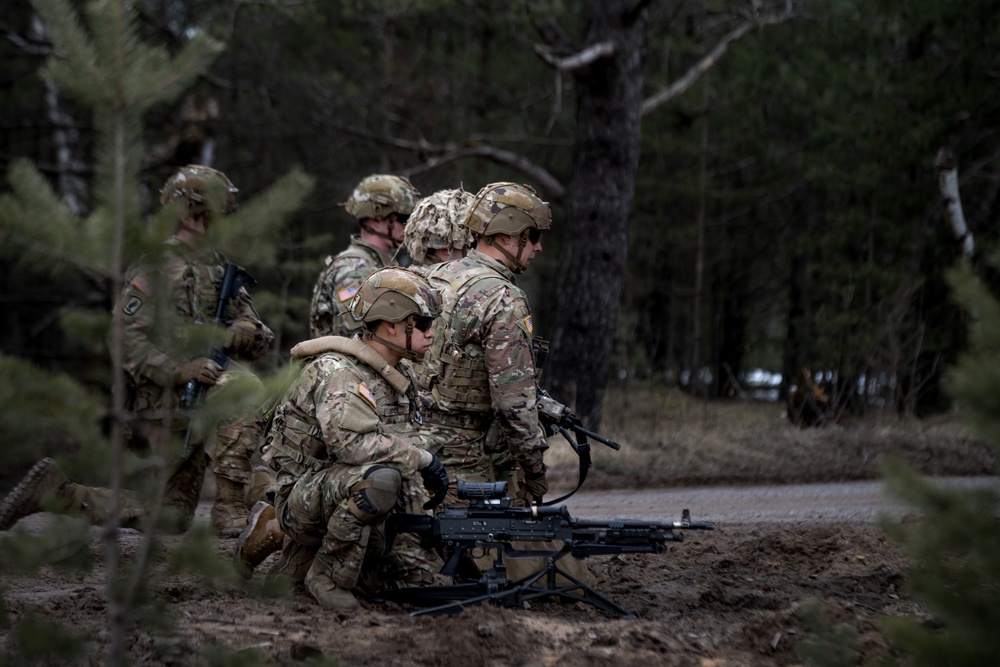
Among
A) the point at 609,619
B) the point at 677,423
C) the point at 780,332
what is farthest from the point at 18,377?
the point at 780,332

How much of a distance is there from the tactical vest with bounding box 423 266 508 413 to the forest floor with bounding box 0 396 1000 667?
1.15 meters

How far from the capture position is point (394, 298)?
5.43 meters

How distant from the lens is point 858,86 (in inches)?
606

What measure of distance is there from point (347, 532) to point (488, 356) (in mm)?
1216

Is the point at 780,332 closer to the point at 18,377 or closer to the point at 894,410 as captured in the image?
the point at 894,410

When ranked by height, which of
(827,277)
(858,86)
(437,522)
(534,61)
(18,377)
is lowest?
(437,522)

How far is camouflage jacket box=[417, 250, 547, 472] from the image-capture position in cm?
590

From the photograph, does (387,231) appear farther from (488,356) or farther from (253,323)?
(488,356)

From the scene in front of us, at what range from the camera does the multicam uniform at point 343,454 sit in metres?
5.30

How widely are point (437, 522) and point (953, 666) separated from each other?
9.40 feet

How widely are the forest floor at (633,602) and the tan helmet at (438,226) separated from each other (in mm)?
2232

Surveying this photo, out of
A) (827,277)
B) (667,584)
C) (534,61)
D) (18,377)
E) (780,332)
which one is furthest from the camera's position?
(780,332)

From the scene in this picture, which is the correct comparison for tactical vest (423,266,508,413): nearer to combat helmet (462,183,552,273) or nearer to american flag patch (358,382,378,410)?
combat helmet (462,183,552,273)

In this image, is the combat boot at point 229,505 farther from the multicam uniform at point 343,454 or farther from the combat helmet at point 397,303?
the combat helmet at point 397,303
